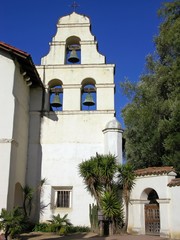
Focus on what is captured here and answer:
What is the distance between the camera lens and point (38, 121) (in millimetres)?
18781

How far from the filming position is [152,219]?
15148 millimetres

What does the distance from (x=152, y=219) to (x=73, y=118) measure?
7199 mm

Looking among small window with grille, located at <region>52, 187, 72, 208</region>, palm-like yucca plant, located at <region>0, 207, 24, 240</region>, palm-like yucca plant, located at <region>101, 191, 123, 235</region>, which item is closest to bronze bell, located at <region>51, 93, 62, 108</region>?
small window with grille, located at <region>52, 187, 72, 208</region>

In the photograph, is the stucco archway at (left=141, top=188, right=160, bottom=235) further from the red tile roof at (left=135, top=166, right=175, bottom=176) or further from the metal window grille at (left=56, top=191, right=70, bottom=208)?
the metal window grille at (left=56, top=191, right=70, bottom=208)

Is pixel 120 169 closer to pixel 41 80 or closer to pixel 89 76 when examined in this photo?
pixel 89 76

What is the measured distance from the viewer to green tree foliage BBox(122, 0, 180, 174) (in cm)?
1738

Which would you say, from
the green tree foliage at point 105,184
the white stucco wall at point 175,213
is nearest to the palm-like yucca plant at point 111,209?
the green tree foliage at point 105,184

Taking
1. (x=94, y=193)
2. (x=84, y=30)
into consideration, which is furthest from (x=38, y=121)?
(x=84, y=30)

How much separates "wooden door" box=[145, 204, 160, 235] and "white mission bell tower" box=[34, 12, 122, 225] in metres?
3.34

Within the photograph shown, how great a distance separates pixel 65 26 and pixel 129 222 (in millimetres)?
12828

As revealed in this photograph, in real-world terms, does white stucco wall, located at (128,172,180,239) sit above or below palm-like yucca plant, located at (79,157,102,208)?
below

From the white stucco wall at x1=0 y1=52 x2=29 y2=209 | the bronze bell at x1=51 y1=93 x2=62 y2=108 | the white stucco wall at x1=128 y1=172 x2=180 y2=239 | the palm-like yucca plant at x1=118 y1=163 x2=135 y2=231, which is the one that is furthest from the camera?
the bronze bell at x1=51 y1=93 x2=62 y2=108

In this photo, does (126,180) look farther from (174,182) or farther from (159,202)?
(174,182)

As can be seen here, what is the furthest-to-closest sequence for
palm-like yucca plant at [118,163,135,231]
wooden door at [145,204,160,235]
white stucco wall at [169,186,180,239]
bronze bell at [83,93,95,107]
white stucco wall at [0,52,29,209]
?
bronze bell at [83,93,95,107]
palm-like yucca plant at [118,163,135,231]
wooden door at [145,204,160,235]
white stucco wall at [0,52,29,209]
white stucco wall at [169,186,180,239]
